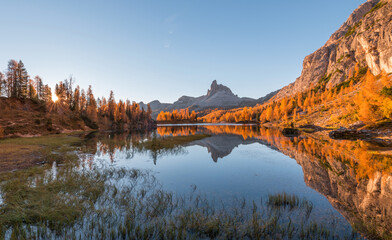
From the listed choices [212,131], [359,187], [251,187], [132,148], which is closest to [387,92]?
[359,187]

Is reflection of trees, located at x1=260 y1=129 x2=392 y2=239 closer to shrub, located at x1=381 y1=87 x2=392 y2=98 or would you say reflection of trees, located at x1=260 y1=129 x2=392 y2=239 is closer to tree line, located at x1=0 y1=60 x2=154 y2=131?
shrub, located at x1=381 y1=87 x2=392 y2=98

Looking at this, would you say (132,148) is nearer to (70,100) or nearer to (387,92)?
(387,92)

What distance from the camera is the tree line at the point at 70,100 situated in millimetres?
72438

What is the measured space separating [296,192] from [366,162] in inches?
568

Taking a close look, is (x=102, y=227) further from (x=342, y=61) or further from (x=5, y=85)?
(x=342, y=61)

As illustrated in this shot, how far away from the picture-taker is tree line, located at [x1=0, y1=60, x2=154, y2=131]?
72.4 m

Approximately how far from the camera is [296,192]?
13055 mm

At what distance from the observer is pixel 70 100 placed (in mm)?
91812

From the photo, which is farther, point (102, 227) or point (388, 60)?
point (388, 60)

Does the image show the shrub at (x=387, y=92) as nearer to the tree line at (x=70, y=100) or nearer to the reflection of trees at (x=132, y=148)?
the reflection of trees at (x=132, y=148)

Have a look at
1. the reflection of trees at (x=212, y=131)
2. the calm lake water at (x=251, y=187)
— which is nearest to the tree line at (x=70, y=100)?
the reflection of trees at (x=212, y=131)

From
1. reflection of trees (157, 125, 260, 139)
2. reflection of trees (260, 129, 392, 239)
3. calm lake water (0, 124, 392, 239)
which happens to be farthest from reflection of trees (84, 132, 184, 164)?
reflection of trees (157, 125, 260, 139)

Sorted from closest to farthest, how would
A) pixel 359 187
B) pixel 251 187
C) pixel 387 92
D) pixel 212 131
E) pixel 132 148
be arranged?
pixel 359 187, pixel 251 187, pixel 132 148, pixel 387 92, pixel 212 131

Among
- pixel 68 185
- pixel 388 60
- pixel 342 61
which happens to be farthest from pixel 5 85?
pixel 342 61
